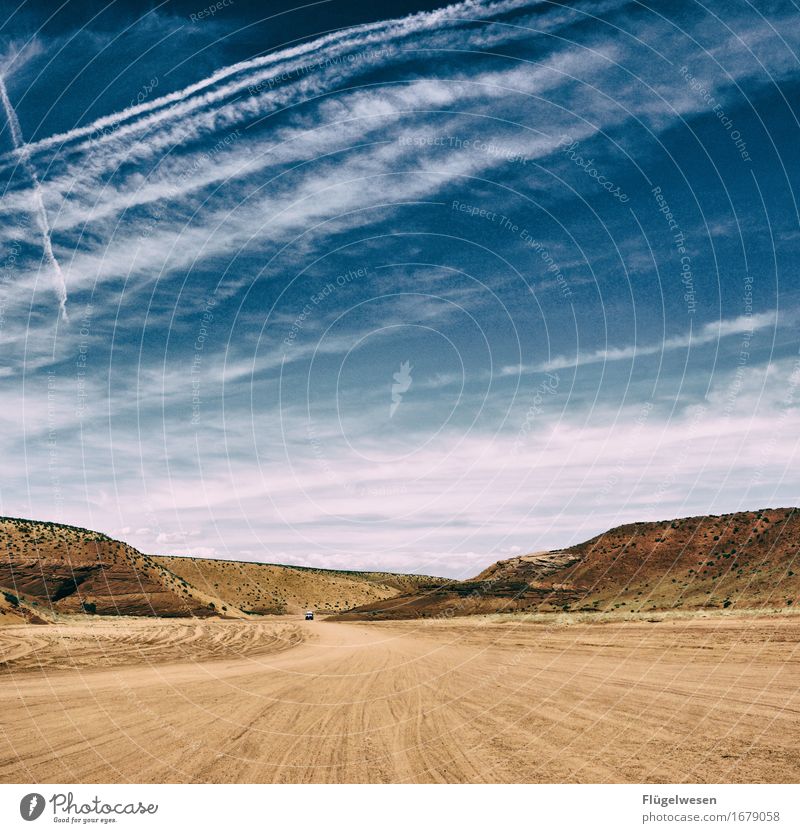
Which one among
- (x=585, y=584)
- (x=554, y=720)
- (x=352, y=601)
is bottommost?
(x=352, y=601)

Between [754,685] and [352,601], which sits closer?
[754,685]

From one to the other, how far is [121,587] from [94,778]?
7499 centimetres

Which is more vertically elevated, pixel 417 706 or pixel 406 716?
pixel 406 716

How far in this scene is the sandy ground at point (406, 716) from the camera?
8.27 meters

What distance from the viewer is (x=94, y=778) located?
8.07 meters

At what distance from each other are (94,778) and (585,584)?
258 feet

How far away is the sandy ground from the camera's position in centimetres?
827

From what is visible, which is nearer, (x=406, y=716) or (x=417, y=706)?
(x=406, y=716)

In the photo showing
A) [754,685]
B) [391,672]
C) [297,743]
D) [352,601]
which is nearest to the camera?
[297,743]

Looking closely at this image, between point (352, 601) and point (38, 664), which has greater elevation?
point (38, 664)

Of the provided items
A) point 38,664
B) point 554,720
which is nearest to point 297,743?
point 554,720

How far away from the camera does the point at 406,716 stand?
11.7 metres

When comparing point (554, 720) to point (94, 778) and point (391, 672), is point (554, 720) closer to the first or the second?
point (94, 778)

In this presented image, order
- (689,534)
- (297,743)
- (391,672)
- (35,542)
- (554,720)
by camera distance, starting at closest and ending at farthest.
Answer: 1. (297,743)
2. (554,720)
3. (391,672)
4. (35,542)
5. (689,534)
